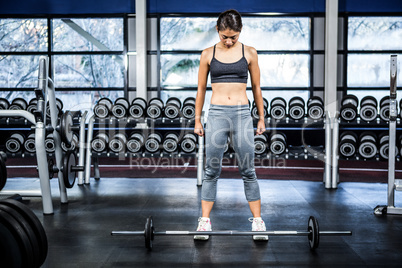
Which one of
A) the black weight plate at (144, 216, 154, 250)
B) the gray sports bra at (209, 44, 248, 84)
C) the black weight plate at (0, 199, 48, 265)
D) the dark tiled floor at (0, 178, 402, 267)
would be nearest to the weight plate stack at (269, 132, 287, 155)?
the dark tiled floor at (0, 178, 402, 267)

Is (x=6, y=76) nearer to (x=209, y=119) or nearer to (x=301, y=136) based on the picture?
(x=301, y=136)

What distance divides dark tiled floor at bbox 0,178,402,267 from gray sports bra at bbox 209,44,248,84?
0.97 meters

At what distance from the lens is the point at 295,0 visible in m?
7.50

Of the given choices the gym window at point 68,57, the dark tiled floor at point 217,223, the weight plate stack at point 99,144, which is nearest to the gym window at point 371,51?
the dark tiled floor at point 217,223

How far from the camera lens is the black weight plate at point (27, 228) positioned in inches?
67.9

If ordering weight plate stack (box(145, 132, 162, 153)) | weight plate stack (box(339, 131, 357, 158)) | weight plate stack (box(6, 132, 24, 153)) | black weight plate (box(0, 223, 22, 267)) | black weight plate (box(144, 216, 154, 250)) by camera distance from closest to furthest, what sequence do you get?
black weight plate (box(0, 223, 22, 267)) → black weight plate (box(144, 216, 154, 250)) → weight plate stack (box(339, 131, 357, 158)) → weight plate stack (box(145, 132, 162, 153)) → weight plate stack (box(6, 132, 24, 153))

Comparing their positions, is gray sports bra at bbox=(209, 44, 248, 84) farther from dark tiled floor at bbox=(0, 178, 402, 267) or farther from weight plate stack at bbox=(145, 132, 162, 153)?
weight plate stack at bbox=(145, 132, 162, 153)

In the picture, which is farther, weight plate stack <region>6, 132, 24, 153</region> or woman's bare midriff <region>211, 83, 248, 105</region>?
weight plate stack <region>6, 132, 24, 153</region>

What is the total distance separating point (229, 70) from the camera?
7.86ft

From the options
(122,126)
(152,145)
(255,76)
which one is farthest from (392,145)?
(122,126)

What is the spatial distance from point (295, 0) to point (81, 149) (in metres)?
4.87

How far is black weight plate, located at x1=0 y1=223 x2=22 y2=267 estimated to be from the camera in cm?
166

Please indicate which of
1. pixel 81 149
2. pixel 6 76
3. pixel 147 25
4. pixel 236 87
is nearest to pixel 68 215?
pixel 81 149

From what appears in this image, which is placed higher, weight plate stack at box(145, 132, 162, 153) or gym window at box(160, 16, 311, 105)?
gym window at box(160, 16, 311, 105)
